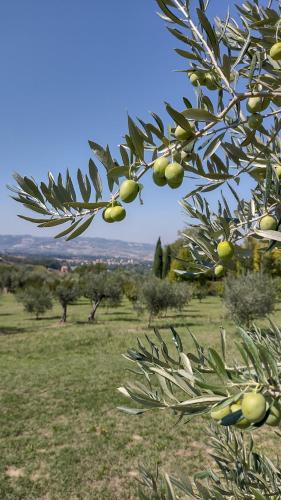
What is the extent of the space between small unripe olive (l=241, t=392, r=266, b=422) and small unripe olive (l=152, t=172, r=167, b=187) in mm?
516

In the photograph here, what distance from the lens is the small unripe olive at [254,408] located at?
2.30ft

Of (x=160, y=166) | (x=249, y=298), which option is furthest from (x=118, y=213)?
(x=249, y=298)

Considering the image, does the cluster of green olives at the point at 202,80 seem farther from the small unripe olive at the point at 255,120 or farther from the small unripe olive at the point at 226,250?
the small unripe olive at the point at 226,250

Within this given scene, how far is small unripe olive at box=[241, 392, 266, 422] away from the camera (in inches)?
27.6

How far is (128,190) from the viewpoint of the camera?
856mm

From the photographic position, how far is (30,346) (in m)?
20.1

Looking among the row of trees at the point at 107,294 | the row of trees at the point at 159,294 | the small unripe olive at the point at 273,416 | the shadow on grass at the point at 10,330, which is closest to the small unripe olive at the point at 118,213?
the small unripe olive at the point at 273,416

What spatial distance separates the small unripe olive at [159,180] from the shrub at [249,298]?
21341 millimetres

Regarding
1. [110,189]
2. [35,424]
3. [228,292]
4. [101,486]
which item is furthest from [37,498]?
[228,292]

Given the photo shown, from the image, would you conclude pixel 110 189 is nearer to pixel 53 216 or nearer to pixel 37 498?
pixel 53 216

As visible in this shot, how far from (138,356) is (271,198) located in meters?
0.79

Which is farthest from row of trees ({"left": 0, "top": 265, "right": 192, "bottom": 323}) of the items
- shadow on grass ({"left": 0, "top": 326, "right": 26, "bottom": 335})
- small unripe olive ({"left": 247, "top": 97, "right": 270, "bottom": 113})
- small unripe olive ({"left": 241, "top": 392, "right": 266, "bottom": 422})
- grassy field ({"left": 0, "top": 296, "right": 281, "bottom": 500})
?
small unripe olive ({"left": 241, "top": 392, "right": 266, "bottom": 422})

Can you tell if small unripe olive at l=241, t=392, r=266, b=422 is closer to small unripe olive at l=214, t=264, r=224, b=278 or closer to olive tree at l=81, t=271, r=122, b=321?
small unripe olive at l=214, t=264, r=224, b=278

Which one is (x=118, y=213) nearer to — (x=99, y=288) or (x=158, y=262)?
(x=99, y=288)
